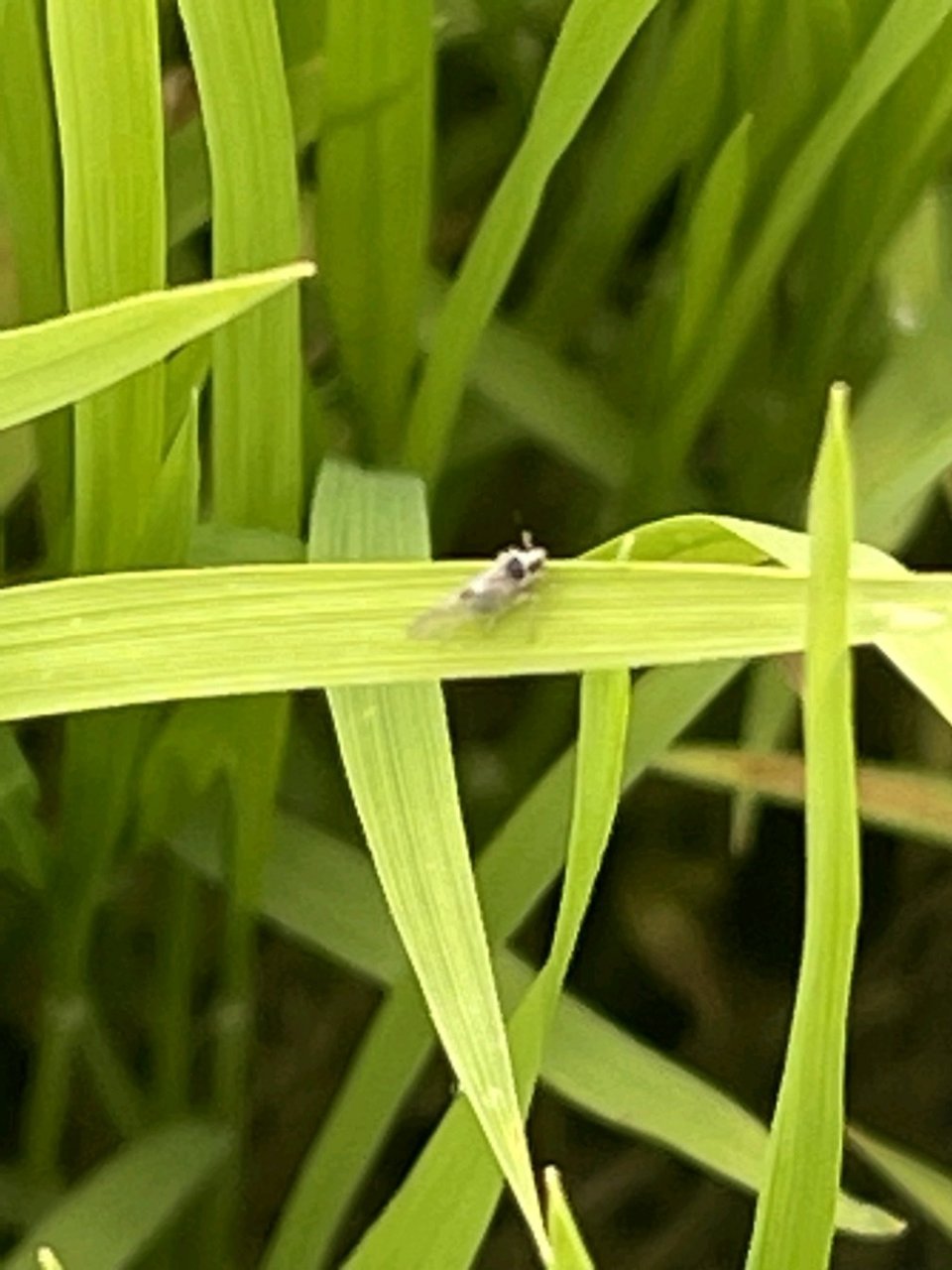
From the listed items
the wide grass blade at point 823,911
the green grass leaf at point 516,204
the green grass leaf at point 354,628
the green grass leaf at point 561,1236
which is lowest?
the green grass leaf at point 561,1236

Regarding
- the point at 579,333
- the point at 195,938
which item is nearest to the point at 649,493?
the point at 579,333

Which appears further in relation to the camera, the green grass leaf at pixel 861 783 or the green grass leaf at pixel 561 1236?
the green grass leaf at pixel 861 783

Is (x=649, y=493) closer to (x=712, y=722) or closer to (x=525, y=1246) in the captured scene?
(x=712, y=722)

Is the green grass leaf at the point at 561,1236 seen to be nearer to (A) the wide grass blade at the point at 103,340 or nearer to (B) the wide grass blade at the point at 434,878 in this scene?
(B) the wide grass blade at the point at 434,878

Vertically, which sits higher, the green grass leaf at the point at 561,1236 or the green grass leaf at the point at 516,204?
the green grass leaf at the point at 516,204

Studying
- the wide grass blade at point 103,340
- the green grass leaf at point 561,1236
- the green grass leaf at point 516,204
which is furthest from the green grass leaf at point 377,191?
the green grass leaf at point 561,1236

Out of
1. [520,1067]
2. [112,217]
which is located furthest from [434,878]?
[112,217]

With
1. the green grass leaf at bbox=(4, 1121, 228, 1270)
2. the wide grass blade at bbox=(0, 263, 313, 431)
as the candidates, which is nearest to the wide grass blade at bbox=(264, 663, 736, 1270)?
the green grass leaf at bbox=(4, 1121, 228, 1270)
